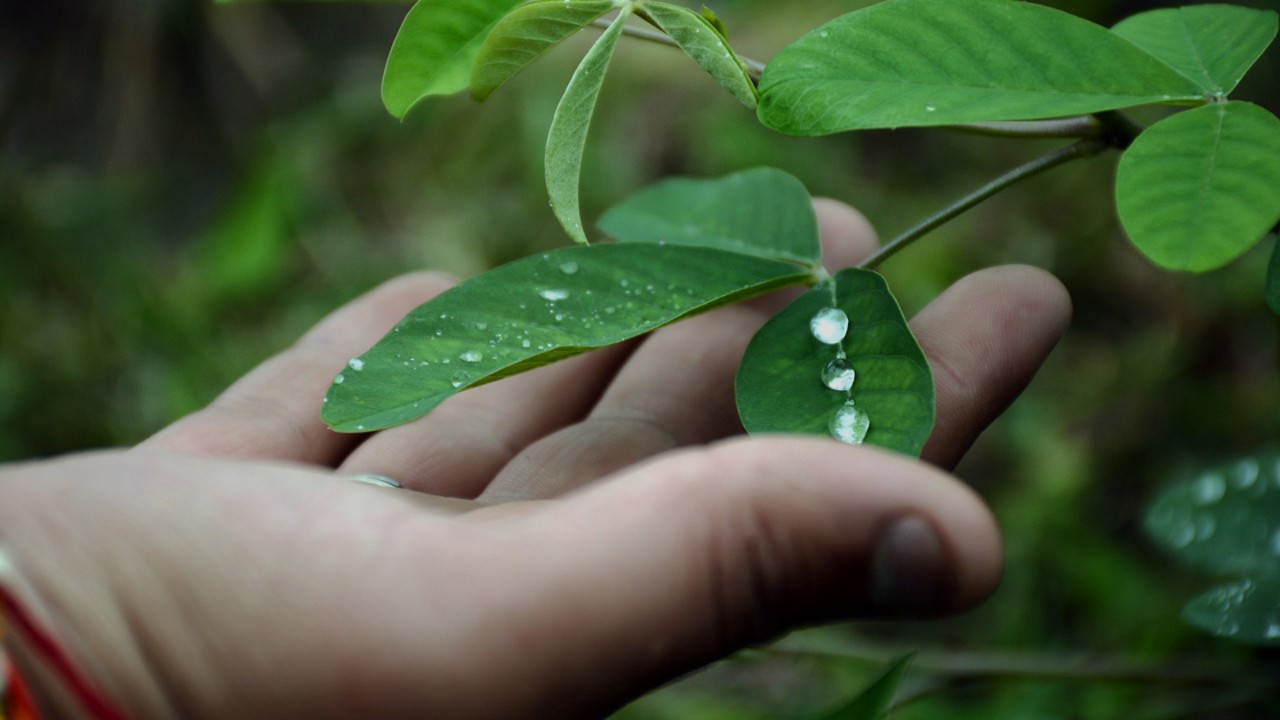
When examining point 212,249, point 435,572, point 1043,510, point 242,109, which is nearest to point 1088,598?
point 1043,510

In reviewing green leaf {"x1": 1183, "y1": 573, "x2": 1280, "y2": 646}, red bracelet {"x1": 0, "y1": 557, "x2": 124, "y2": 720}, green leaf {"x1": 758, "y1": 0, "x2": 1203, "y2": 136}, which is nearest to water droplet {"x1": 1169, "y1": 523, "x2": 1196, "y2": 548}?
green leaf {"x1": 1183, "y1": 573, "x2": 1280, "y2": 646}

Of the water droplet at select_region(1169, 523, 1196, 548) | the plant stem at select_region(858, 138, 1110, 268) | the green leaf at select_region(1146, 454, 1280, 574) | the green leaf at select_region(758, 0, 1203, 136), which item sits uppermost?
the green leaf at select_region(758, 0, 1203, 136)

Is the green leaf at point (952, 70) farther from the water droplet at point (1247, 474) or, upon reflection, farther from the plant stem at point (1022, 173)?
the water droplet at point (1247, 474)

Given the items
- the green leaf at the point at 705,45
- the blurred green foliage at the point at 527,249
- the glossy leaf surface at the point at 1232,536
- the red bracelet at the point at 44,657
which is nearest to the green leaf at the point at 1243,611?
the glossy leaf surface at the point at 1232,536

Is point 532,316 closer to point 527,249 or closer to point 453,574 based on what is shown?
point 453,574

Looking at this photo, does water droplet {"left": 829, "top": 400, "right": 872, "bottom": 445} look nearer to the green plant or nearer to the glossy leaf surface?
the green plant

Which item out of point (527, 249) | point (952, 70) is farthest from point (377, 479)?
point (527, 249)
